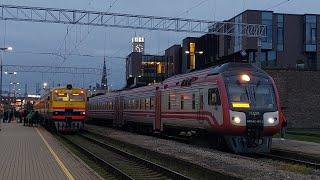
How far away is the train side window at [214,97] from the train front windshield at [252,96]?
1.65ft

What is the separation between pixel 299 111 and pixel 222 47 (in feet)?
103

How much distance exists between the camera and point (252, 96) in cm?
2078

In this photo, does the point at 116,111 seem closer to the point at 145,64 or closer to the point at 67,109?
the point at 67,109

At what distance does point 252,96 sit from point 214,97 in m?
1.39

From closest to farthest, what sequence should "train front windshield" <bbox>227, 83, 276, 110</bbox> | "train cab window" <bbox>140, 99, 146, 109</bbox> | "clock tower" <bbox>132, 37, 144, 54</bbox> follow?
"train front windshield" <bbox>227, 83, 276, 110</bbox> < "train cab window" <bbox>140, 99, 146, 109</bbox> < "clock tower" <bbox>132, 37, 144, 54</bbox>

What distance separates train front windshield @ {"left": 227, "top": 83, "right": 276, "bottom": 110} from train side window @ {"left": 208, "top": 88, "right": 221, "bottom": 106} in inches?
19.8

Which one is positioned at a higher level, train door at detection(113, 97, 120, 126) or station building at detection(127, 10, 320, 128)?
station building at detection(127, 10, 320, 128)

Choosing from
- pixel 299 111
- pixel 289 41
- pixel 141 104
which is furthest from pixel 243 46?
pixel 141 104

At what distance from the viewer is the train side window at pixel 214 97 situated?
20.8 meters

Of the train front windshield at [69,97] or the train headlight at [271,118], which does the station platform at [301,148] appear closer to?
the train headlight at [271,118]

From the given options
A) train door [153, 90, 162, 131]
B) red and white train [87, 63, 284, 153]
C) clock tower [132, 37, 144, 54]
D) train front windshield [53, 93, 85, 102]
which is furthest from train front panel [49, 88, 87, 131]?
clock tower [132, 37, 144, 54]

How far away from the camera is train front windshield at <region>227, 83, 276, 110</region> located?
20469 millimetres

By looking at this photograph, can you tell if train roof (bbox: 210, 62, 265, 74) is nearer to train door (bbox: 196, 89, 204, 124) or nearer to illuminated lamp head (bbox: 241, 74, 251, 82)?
illuminated lamp head (bbox: 241, 74, 251, 82)

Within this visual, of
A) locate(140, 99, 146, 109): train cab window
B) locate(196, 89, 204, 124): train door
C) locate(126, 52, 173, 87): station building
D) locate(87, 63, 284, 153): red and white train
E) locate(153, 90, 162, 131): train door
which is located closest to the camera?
locate(87, 63, 284, 153): red and white train
